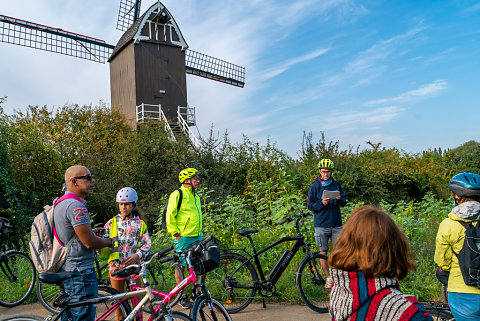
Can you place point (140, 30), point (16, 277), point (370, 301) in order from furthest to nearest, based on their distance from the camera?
point (140, 30) → point (16, 277) → point (370, 301)

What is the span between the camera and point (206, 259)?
3258mm

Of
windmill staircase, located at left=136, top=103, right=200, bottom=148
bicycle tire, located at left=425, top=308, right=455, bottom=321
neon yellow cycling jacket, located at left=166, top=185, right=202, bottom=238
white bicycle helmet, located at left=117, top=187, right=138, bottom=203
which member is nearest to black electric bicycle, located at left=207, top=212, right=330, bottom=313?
neon yellow cycling jacket, located at left=166, top=185, right=202, bottom=238

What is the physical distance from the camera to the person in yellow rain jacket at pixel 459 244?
8.24 feet

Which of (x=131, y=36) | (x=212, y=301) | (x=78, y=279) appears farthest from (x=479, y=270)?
(x=131, y=36)

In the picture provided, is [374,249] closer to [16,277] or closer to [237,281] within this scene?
[237,281]

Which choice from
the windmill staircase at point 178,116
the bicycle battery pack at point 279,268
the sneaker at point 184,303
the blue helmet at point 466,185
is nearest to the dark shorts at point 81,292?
the sneaker at point 184,303

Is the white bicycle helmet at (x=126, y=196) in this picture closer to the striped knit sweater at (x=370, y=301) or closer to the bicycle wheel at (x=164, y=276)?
the bicycle wheel at (x=164, y=276)

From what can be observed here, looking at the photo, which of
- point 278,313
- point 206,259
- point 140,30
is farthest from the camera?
point 140,30

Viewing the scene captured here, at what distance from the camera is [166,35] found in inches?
906

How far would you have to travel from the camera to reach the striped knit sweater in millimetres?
1403

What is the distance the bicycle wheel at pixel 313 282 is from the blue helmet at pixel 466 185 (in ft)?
8.35

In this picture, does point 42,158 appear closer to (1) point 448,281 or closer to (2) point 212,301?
(2) point 212,301

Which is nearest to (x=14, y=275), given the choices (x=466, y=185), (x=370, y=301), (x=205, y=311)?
(x=205, y=311)

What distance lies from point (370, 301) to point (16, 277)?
6413 mm
